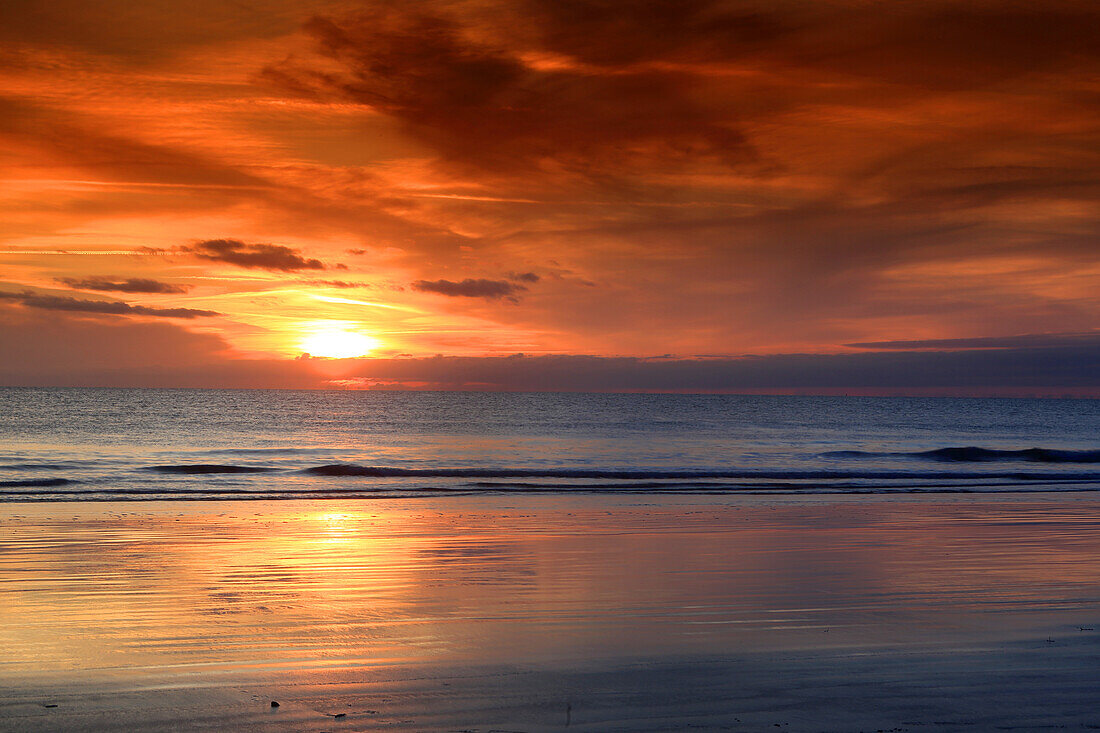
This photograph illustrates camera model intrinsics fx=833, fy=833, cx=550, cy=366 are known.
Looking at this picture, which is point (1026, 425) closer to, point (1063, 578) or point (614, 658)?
point (1063, 578)

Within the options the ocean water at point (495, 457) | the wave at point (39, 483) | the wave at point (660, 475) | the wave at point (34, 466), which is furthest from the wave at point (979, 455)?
the wave at point (34, 466)

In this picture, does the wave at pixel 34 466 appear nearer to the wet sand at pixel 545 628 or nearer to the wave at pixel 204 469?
the wave at pixel 204 469

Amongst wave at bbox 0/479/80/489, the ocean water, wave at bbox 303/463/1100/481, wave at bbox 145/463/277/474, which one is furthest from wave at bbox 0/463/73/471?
wave at bbox 303/463/1100/481

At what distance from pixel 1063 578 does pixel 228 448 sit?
4083 centimetres

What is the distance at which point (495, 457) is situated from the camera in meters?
39.9

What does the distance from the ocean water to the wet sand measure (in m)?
9.59

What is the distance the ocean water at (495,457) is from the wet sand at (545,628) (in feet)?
31.5

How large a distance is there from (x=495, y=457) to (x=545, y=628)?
3246cm

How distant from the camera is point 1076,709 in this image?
5535mm

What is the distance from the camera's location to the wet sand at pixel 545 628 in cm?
546

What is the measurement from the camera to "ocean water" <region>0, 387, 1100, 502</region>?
23828mm

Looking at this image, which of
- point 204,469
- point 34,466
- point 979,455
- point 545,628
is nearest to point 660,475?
point 204,469

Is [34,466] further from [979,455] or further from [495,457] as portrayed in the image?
[979,455]

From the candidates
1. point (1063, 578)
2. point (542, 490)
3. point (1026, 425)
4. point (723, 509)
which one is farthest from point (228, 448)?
point (1026, 425)
